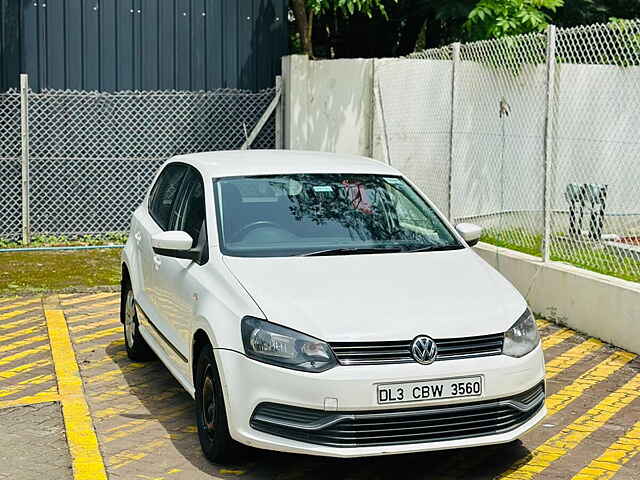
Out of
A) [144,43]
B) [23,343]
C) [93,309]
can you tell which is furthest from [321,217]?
[144,43]

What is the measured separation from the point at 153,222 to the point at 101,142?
23.1 ft

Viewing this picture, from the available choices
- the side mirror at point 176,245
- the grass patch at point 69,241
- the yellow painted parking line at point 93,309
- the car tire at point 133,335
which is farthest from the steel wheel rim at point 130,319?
the grass patch at point 69,241

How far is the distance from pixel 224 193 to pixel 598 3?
1358 cm

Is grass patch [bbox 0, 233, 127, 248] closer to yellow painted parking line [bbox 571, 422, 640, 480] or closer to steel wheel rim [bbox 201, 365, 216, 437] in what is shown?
steel wheel rim [bbox 201, 365, 216, 437]

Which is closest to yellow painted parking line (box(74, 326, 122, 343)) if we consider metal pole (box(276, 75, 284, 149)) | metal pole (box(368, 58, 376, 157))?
metal pole (box(368, 58, 376, 157))

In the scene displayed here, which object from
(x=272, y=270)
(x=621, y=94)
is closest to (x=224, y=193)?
(x=272, y=270)

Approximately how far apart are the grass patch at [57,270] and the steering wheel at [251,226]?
5.10 m

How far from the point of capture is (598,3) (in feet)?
61.3

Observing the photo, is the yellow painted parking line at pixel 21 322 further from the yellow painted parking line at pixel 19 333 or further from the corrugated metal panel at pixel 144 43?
the corrugated metal panel at pixel 144 43

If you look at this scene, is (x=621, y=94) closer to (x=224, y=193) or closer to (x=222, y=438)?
(x=224, y=193)

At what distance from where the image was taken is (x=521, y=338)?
572 cm

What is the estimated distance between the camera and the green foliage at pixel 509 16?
14875 millimetres

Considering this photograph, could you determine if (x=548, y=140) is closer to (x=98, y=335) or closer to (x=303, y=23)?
(x=98, y=335)

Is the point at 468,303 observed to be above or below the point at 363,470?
above
